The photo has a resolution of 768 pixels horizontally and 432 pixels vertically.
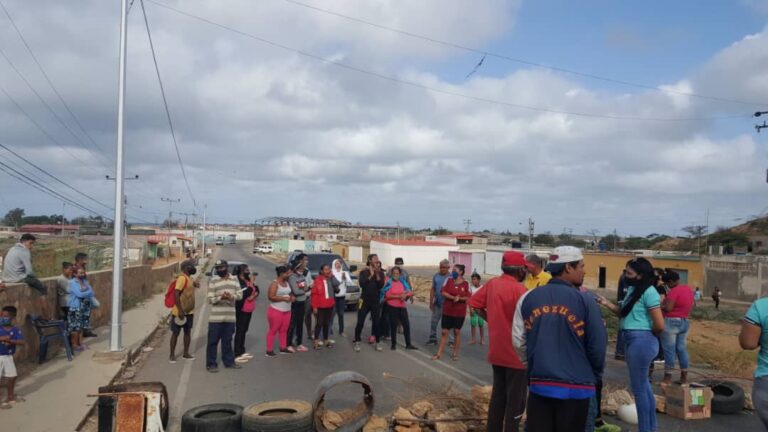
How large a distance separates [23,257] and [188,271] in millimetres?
2466

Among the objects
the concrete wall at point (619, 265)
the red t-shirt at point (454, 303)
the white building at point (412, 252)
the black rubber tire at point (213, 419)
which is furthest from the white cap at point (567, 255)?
the white building at point (412, 252)

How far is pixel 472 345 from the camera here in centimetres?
1252

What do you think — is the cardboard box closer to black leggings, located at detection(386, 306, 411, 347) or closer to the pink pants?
→ black leggings, located at detection(386, 306, 411, 347)

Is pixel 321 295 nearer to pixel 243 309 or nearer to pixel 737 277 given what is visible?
pixel 243 309

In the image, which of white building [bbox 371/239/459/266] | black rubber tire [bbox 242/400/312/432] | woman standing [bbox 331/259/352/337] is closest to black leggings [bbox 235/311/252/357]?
woman standing [bbox 331/259/352/337]

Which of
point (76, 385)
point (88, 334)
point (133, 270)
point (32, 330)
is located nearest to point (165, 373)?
point (76, 385)

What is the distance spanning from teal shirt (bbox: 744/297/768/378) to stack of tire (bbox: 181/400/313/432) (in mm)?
3900

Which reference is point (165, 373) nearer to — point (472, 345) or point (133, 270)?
point (472, 345)

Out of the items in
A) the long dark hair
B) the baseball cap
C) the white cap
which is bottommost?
the long dark hair

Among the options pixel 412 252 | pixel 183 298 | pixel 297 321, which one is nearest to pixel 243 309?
pixel 183 298

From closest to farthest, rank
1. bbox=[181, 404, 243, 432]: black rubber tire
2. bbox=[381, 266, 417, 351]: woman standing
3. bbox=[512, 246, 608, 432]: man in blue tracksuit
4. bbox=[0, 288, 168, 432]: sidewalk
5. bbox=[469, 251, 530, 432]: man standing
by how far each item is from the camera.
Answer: bbox=[512, 246, 608, 432]: man in blue tracksuit → bbox=[469, 251, 530, 432]: man standing → bbox=[181, 404, 243, 432]: black rubber tire → bbox=[0, 288, 168, 432]: sidewalk → bbox=[381, 266, 417, 351]: woman standing

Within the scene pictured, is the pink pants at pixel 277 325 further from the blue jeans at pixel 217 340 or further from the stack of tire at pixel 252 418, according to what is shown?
the stack of tire at pixel 252 418

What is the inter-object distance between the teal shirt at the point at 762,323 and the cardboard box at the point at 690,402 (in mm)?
3172

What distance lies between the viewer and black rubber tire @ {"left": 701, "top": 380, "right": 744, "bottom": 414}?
24.5ft
